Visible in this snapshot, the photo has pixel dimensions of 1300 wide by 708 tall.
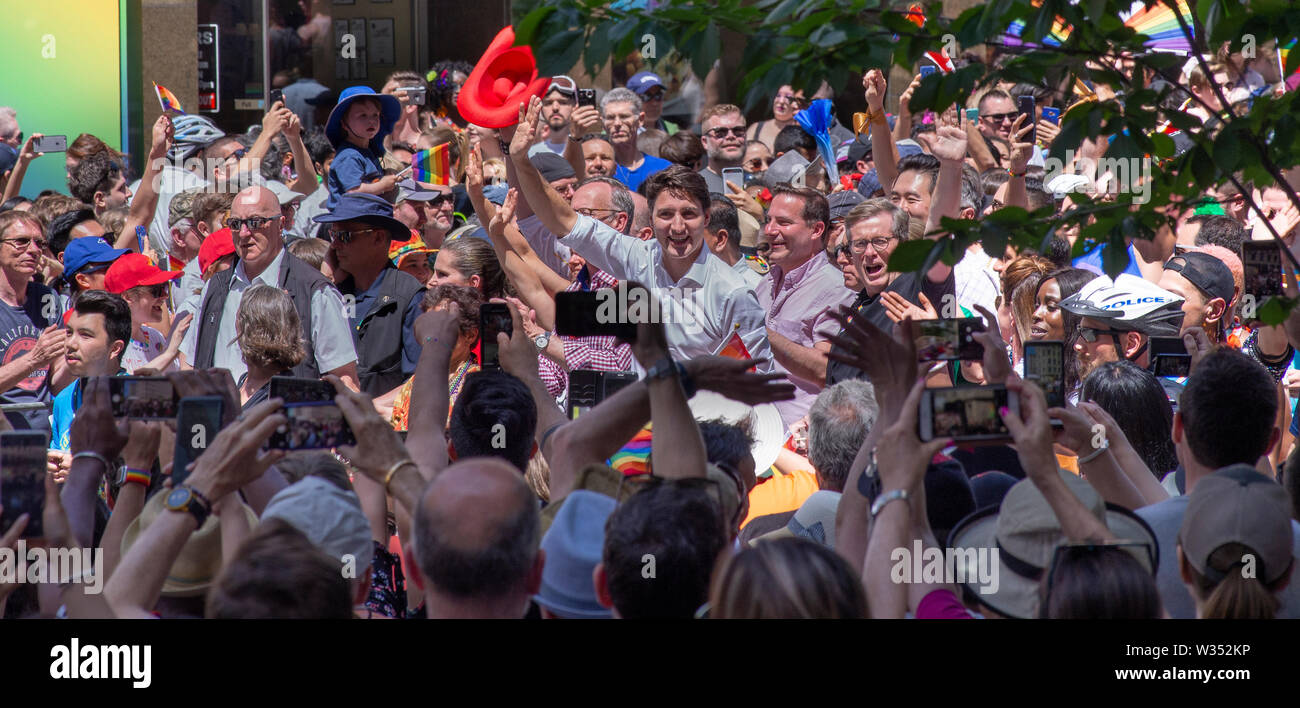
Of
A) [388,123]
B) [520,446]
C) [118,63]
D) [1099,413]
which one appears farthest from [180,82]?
[1099,413]

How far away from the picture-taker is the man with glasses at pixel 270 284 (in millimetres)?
5863

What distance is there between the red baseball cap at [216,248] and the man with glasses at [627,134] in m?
3.10

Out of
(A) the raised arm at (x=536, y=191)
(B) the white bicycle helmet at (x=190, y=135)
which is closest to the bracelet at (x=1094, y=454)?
(A) the raised arm at (x=536, y=191)

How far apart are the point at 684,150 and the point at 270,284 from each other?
4028 mm

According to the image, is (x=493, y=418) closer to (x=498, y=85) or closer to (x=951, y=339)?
(x=951, y=339)

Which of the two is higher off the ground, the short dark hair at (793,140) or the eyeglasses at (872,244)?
the short dark hair at (793,140)

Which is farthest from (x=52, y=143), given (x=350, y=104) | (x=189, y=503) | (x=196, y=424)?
(x=189, y=503)

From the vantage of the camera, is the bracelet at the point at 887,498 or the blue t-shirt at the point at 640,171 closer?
the bracelet at the point at 887,498

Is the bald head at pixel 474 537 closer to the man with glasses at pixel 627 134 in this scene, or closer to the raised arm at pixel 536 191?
the raised arm at pixel 536 191

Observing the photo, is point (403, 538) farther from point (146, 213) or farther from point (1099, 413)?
point (146, 213)

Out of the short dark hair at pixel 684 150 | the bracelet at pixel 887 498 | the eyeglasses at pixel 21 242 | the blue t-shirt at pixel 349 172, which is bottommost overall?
the bracelet at pixel 887 498

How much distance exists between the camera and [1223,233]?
669 cm

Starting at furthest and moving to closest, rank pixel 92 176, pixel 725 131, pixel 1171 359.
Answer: pixel 725 131
pixel 92 176
pixel 1171 359

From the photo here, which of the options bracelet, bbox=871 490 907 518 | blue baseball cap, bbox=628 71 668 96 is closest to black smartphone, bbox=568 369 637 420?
bracelet, bbox=871 490 907 518
